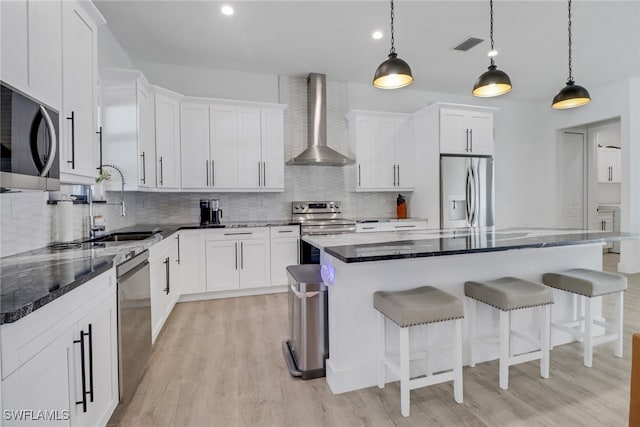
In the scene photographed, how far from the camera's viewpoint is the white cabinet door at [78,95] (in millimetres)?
1867

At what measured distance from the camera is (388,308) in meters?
1.82

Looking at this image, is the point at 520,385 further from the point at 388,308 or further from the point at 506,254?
the point at 388,308

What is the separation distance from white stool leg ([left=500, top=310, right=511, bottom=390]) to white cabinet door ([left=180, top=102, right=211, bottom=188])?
3583 millimetres

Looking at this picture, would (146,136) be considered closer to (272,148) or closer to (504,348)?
(272,148)

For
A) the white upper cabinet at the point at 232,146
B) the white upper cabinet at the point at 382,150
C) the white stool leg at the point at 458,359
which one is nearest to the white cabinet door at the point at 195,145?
the white upper cabinet at the point at 232,146

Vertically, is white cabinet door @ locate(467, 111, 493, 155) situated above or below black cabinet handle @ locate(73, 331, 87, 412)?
above

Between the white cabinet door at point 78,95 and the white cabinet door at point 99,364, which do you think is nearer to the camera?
the white cabinet door at point 99,364

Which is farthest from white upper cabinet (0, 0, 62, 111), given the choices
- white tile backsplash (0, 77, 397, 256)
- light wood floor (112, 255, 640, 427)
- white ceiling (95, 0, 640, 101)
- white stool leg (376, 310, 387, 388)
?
white stool leg (376, 310, 387, 388)

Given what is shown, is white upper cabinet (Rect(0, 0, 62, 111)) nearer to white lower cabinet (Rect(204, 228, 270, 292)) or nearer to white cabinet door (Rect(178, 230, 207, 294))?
white cabinet door (Rect(178, 230, 207, 294))

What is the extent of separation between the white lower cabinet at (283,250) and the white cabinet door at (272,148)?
0.68 m

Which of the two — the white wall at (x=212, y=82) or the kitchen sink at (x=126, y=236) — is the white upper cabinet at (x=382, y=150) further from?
the kitchen sink at (x=126, y=236)

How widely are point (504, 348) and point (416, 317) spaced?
743 millimetres

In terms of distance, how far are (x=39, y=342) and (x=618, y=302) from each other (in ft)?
11.1

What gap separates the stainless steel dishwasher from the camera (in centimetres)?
176
